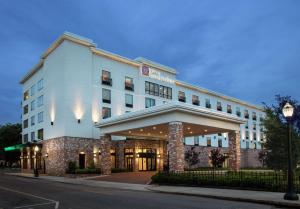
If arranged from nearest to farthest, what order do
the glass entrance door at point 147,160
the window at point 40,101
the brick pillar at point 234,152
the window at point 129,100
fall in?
the brick pillar at point 234,152, the glass entrance door at point 147,160, the window at point 129,100, the window at point 40,101

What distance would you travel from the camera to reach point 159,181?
29219mm

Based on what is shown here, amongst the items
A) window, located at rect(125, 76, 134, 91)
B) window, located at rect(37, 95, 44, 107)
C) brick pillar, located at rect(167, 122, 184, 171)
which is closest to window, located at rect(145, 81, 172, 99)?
window, located at rect(125, 76, 134, 91)

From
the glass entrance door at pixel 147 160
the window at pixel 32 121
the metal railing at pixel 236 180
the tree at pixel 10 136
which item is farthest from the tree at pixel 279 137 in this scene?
the tree at pixel 10 136

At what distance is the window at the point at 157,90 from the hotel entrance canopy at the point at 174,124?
643 inches

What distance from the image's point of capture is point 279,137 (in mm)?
23969

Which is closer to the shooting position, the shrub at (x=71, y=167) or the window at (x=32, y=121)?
the shrub at (x=71, y=167)

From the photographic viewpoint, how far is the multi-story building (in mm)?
47781

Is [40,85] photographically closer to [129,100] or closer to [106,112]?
[106,112]

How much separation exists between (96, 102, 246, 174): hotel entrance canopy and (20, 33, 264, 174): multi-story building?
2.49ft

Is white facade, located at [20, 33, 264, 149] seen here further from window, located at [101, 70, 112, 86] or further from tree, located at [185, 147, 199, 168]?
tree, located at [185, 147, 199, 168]

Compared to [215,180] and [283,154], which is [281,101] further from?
[215,180]

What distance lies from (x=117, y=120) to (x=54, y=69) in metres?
16.3

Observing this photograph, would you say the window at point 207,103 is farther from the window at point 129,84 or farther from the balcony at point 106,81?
the balcony at point 106,81

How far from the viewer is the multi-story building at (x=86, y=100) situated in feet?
157
